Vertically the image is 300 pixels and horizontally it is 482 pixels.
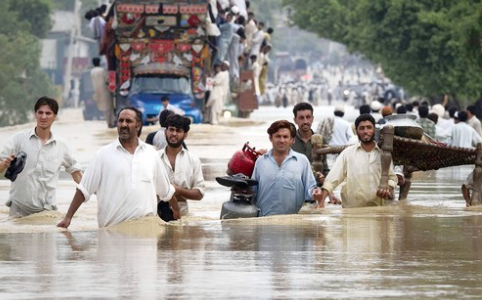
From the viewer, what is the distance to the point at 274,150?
14992 millimetres

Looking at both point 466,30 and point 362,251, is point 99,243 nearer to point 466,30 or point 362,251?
point 362,251

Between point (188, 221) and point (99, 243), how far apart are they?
2519 millimetres

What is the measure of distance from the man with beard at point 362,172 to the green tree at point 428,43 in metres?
27.7

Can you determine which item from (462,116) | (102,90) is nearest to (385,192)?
(462,116)

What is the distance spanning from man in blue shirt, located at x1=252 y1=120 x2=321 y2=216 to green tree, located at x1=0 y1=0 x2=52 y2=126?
2006 inches

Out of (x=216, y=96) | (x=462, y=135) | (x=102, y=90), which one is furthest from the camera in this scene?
(x=216, y=96)

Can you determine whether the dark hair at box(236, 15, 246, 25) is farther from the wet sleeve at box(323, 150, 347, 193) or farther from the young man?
the young man

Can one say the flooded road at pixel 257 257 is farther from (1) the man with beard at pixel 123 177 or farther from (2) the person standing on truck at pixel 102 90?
(2) the person standing on truck at pixel 102 90

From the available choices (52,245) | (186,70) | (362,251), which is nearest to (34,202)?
(52,245)

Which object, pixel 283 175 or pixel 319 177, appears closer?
pixel 283 175

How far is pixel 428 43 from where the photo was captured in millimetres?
53438

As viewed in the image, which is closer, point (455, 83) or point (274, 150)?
point (274, 150)

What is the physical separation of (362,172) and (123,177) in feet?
11.2

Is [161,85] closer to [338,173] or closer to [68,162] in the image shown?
[338,173]
